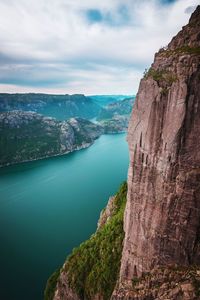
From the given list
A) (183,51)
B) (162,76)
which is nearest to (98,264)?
(162,76)

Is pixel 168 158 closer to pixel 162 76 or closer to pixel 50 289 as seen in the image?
pixel 162 76

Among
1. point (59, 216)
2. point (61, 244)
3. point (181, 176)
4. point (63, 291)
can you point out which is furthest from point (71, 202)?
point (181, 176)

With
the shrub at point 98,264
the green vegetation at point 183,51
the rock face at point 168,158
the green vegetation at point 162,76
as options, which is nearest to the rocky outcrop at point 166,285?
the rock face at point 168,158

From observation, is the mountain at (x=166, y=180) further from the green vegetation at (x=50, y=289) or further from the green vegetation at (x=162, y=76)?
the green vegetation at (x=50, y=289)

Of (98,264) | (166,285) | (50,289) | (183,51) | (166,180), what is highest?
(183,51)

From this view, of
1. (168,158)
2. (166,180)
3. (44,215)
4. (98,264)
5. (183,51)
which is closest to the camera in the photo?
(183,51)

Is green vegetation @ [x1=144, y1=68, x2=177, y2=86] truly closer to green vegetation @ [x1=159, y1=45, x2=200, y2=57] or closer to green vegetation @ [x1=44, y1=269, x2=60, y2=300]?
green vegetation @ [x1=159, y1=45, x2=200, y2=57]

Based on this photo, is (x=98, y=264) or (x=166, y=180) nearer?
(x=166, y=180)
